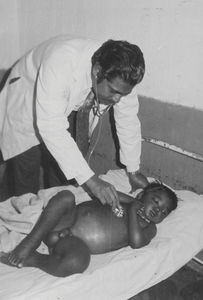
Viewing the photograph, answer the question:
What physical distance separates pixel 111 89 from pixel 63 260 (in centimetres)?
93

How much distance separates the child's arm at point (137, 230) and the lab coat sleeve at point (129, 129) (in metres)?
0.39

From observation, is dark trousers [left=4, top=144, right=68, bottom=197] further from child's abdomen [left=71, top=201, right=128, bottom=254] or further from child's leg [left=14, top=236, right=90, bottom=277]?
child's leg [left=14, top=236, right=90, bottom=277]

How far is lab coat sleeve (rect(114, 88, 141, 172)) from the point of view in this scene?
96.5 inches

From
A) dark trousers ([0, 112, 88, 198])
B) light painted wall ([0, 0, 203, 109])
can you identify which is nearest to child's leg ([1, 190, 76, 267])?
dark trousers ([0, 112, 88, 198])

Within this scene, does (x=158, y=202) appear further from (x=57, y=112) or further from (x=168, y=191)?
(x=57, y=112)

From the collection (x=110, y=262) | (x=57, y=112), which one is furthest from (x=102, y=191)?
(x=57, y=112)

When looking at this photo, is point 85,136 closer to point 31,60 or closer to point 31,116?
point 31,116

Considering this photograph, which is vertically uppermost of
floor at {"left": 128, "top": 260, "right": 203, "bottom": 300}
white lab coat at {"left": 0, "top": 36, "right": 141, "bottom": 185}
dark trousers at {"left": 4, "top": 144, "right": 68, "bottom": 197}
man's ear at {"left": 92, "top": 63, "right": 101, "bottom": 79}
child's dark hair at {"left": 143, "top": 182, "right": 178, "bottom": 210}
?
man's ear at {"left": 92, "top": 63, "right": 101, "bottom": 79}

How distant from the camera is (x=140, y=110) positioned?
280 centimetres

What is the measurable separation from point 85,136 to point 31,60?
0.65 m

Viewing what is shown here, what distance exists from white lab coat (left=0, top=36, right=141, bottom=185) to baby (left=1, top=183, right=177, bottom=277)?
0.26 meters

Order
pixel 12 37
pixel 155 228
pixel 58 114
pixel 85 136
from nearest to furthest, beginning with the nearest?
pixel 58 114, pixel 155 228, pixel 85 136, pixel 12 37

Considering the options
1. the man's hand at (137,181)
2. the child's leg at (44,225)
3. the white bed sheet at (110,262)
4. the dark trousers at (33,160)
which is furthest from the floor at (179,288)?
the dark trousers at (33,160)

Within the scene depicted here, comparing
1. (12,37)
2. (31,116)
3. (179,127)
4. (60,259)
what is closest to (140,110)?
(179,127)
